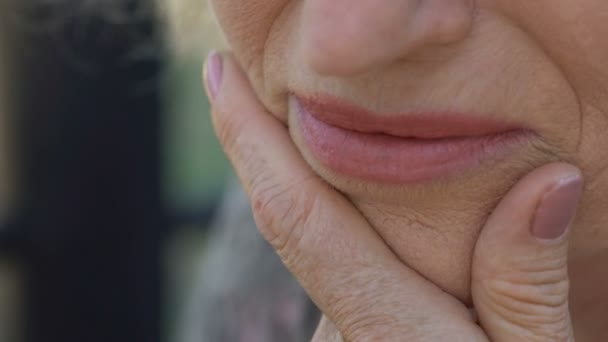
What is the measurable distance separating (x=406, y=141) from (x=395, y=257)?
0.60 feet

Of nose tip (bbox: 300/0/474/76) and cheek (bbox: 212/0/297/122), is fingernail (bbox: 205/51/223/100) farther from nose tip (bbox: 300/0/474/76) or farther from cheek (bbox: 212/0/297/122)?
nose tip (bbox: 300/0/474/76)

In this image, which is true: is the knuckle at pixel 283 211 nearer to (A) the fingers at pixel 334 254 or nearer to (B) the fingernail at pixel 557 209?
(A) the fingers at pixel 334 254

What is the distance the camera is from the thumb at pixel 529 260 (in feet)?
3.66

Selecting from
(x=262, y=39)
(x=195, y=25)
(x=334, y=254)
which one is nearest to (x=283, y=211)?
(x=334, y=254)

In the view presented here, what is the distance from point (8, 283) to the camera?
3818mm

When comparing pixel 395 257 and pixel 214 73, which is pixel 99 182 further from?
pixel 395 257

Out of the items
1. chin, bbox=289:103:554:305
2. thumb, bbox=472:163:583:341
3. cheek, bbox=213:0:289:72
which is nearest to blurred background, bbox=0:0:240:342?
cheek, bbox=213:0:289:72

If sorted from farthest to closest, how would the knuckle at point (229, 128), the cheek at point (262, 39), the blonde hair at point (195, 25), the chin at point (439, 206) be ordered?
the blonde hair at point (195, 25) → the knuckle at point (229, 128) → the cheek at point (262, 39) → the chin at point (439, 206)

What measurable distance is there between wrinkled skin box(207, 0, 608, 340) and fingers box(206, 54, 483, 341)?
29 mm

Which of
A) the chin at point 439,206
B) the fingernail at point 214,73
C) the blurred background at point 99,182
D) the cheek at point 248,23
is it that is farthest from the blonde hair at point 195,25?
the blurred background at point 99,182

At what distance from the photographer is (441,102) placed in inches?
42.8

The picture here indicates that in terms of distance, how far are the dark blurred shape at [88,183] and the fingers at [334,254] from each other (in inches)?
85.6

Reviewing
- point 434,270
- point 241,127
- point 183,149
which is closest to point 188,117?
point 183,149

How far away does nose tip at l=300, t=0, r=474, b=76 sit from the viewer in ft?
3.33
